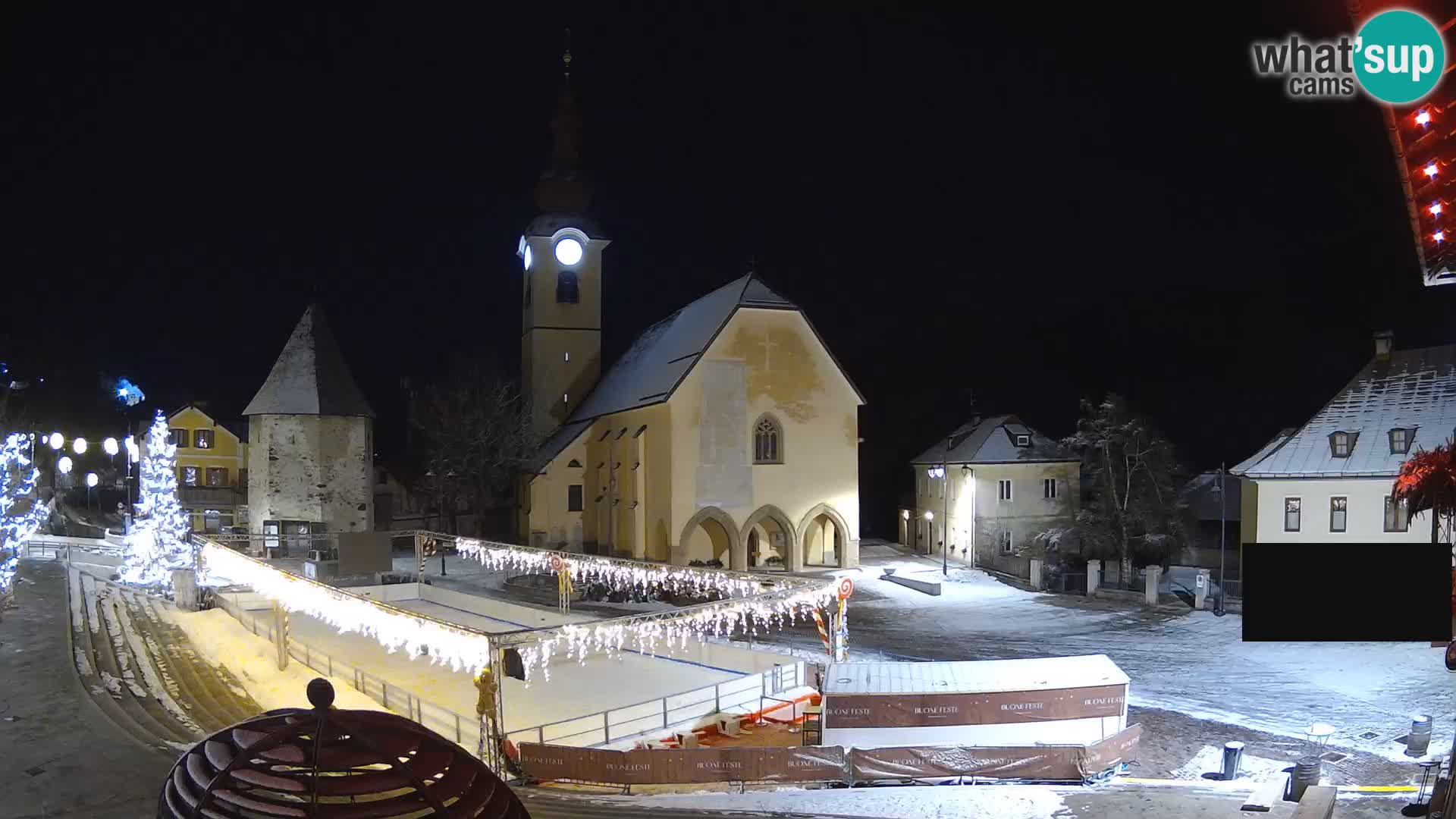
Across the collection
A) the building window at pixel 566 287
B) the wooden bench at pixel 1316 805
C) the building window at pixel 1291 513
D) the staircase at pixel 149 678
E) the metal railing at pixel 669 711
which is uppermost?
the building window at pixel 566 287

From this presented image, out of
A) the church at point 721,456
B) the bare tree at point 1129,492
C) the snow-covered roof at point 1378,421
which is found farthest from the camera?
the church at point 721,456

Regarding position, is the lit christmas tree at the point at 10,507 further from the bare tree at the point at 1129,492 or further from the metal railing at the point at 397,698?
the bare tree at the point at 1129,492

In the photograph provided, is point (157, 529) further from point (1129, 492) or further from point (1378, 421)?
point (1378, 421)

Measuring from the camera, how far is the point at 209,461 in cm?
5353

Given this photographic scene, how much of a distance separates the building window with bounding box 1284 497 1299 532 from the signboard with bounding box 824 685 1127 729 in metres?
19.3

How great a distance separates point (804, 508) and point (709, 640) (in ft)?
57.7

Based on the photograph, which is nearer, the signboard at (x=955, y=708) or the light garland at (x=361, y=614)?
the light garland at (x=361, y=614)

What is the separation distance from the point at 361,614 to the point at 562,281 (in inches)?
1347

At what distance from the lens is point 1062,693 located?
1523 cm

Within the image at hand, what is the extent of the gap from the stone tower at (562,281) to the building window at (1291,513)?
3214 cm

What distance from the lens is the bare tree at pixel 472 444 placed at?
151ft

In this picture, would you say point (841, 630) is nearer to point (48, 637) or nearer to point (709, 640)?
point (709, 640)

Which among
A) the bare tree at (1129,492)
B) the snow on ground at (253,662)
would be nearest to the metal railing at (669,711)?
the snow on ground at (253,662)

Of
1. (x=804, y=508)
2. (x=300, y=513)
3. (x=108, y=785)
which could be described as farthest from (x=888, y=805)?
(x=300, y=513)
